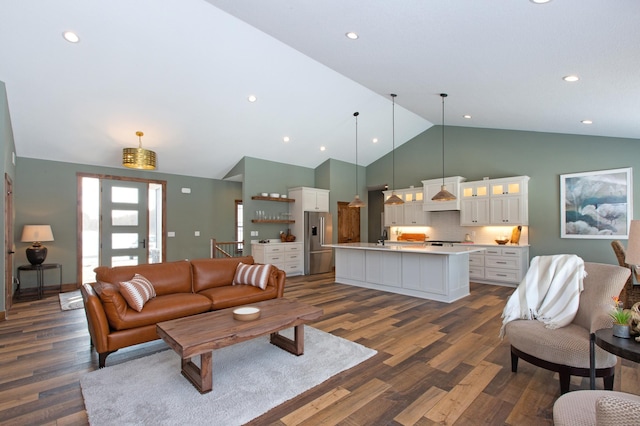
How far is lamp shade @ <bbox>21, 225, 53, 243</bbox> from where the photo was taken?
220 inches

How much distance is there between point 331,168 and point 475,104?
4359mm

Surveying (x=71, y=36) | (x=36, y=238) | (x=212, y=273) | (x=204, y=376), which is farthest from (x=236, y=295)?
(x=36, y=238)

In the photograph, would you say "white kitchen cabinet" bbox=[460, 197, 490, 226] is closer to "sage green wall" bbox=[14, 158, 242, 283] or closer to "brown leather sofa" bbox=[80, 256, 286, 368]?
"brown leather sofa" bbox=[80, 256, 286, 368]

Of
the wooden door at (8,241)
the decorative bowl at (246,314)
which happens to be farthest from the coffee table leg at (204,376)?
the wooden door at (8,241)

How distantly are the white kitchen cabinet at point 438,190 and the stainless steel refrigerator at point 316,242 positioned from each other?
2.58 m

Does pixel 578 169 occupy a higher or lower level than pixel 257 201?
higher

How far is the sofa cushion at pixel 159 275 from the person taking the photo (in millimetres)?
3660

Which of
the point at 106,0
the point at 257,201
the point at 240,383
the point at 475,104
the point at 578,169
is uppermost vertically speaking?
the point at 106,0

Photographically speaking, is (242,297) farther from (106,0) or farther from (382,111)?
(382,111)

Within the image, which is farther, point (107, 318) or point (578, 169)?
point (578, 169)

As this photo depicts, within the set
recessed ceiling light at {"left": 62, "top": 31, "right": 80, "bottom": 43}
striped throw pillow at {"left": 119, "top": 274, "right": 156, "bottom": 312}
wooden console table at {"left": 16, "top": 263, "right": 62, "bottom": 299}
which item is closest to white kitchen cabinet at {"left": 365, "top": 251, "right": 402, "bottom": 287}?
striped throw pillow at {"left": 119, "top": 274, "right": 156, "bottom": 312}

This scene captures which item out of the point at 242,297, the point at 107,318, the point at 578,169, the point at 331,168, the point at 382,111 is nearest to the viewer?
the point at 107,318

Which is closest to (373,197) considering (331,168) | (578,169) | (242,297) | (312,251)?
(331,168)

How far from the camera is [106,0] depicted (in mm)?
3412
